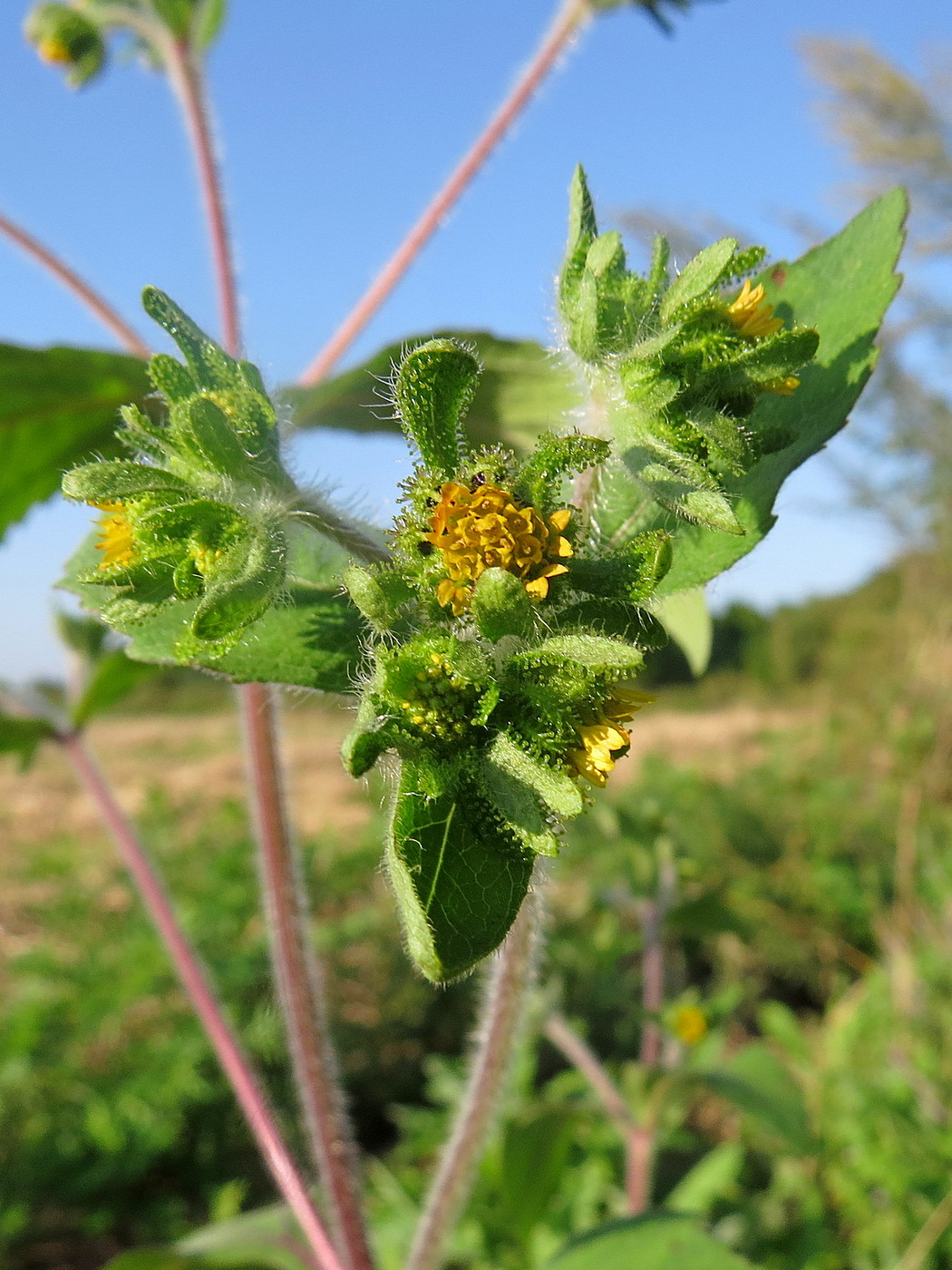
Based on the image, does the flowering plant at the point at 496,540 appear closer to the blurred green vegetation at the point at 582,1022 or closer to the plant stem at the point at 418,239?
the plant stem at the point at 418,239

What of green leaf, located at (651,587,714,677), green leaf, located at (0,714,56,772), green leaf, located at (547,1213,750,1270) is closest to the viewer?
green leaf, located at (651,587,714,677)

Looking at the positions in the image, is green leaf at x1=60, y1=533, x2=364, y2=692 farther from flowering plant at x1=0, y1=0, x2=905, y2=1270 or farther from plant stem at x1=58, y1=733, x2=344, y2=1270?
plant stem at x1=58, y1=733, x2=344, y2=1270

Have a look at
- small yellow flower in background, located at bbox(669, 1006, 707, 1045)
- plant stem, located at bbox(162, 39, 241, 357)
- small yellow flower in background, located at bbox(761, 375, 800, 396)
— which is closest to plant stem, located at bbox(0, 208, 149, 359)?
plant stem, located at bbox(162, 39, 241, 357)

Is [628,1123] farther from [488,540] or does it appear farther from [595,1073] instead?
[488,540]

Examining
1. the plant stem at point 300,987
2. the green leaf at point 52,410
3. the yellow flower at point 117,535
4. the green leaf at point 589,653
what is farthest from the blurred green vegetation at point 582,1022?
the green leaf at point 589,653

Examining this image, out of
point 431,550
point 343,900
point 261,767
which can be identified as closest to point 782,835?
point 343,900

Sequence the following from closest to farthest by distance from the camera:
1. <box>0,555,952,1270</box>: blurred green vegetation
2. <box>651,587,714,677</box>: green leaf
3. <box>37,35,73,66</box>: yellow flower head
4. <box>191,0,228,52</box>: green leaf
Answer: <box>651,587,714,677</box>: green leaf
<box>191,0,228,52</box>: green leaf
<box>37,35,73,66</box>: yellow flower head
<box>0,555,952,1270</box>: blurred green vegetation

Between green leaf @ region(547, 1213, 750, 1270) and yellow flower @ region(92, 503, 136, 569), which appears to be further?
green leaf @ region(547, 1213, 750, 1270)

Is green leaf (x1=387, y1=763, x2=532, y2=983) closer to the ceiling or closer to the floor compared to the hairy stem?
closer to the ceiling
